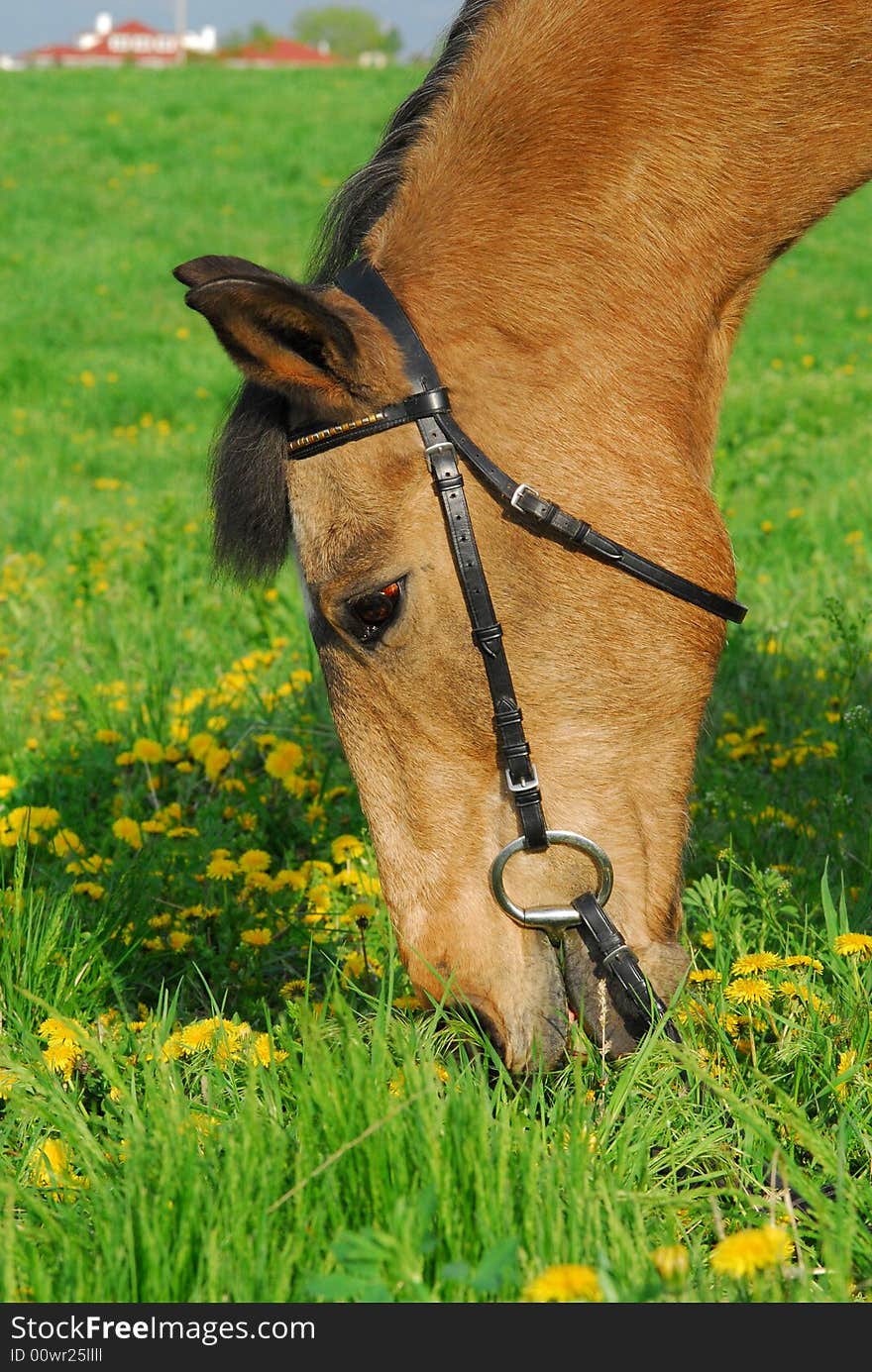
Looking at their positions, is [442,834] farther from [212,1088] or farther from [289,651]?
[289,651]

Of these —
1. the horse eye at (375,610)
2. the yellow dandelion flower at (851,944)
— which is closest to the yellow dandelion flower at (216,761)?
the horse eye at (375,610)

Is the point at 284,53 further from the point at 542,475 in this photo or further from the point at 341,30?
the point at 542,475

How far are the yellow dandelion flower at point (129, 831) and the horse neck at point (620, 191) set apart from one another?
70.6 inches

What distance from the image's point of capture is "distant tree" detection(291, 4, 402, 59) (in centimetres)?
9512

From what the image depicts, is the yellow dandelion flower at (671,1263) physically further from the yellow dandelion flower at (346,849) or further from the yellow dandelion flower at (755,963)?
the yellow dandelion flower at (346,849)

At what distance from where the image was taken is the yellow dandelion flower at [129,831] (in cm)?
369

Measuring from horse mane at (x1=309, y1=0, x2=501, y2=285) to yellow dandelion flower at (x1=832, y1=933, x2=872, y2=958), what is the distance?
174cm

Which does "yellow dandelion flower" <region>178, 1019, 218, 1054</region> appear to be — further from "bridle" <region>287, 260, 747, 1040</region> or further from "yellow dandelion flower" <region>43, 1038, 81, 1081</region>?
"bridle" <region>287, 260, 747, 1040</region>

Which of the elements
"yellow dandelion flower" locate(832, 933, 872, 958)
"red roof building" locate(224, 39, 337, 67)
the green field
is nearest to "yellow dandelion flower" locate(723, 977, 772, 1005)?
the green field

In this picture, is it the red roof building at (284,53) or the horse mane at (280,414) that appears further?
the red roof building at (284,53)

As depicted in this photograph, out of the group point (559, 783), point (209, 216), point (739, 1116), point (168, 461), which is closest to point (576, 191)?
point (559, 783)

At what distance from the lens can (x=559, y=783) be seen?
2.53m

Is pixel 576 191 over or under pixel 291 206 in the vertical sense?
under
